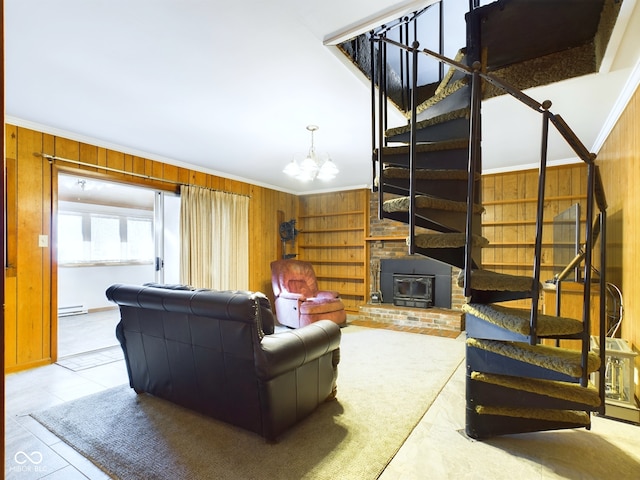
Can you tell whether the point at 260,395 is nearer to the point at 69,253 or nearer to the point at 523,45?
the point at 523,45

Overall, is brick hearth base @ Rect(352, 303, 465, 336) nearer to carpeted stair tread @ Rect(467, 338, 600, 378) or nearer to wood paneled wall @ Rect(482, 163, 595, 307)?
wood paneled wall @ Rect(482, 163, 595, 307)

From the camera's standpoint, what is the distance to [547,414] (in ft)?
6.39

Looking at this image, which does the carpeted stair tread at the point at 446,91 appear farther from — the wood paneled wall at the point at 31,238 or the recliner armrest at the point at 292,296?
the wood paneled wall at the point at 31,238

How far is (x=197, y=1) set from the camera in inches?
67.7

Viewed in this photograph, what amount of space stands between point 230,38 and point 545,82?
2.11m

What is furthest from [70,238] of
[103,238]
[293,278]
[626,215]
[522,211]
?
[626,215]

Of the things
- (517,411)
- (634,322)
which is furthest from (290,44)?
(634,322)

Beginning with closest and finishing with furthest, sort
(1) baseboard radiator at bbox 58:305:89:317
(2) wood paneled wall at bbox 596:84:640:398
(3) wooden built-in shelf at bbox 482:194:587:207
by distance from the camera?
(2) wood paneled wall at bbox 596:84:640:398
(3) wooden built-in shelf at bbox 482:194:587:207
(1) baseboard radiator at bbox 58:305:89:317

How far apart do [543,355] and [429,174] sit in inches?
45.8

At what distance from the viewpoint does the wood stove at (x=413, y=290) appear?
17.8 ft

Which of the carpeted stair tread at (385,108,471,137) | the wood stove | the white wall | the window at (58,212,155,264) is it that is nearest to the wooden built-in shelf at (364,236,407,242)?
the wood stove

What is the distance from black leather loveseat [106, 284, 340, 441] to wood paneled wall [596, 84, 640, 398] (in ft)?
7.44

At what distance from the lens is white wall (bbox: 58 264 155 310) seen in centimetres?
600

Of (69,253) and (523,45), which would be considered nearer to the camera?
(523,45)
